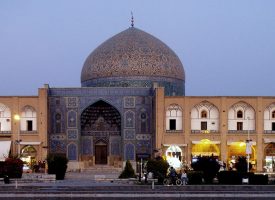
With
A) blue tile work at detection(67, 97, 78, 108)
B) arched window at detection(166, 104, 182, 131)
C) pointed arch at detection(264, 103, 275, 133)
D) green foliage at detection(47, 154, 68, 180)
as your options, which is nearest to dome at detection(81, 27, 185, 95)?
blue tile work at detection(67, 97, 78, 108)

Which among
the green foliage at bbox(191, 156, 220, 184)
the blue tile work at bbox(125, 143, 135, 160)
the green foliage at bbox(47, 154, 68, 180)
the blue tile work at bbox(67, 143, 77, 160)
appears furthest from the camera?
the blue tile work at bbox(125, 143, 135, 160)

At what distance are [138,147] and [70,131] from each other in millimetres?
4299

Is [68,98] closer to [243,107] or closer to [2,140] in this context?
[2,140]

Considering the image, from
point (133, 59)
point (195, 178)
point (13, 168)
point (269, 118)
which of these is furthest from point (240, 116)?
point (13, 168)

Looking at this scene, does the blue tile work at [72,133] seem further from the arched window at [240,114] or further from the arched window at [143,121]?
the arched window at [240,114]

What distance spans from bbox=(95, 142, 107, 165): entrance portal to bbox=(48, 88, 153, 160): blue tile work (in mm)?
1358

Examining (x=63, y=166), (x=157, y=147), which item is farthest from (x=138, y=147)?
(x=63, y=166)

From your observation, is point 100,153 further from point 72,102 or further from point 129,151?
point 72,102

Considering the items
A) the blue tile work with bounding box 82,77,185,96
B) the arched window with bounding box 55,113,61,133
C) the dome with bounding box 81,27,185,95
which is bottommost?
the arched window with bounding box 55,113,61,133

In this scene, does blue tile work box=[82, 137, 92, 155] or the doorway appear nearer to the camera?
blue tile work box=[82, 137, 92, 155]

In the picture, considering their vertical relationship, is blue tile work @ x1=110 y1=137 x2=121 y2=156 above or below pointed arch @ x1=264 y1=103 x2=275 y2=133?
below

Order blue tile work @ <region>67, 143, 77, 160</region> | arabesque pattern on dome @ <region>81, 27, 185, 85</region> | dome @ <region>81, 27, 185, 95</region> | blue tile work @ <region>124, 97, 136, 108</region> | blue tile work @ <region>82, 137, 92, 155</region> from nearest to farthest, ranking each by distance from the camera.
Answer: blue tile work @ <region>67, 143, 77, 160</region>, blue tile work @ <region>124, 97, 136, 108</region>, blue tile work @ <region>82, 137, 92, 155</region>, dome @ <region>81, 27, 185, 95</region>, arabesque pattern on dome @ <region>81, 27, 185, 85</region>

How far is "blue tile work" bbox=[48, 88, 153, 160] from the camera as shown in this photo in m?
39.9

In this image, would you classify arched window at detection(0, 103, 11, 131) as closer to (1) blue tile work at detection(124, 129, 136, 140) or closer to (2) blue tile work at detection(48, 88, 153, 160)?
(2) blue tile work at detection(48, 88, 153, 160)
